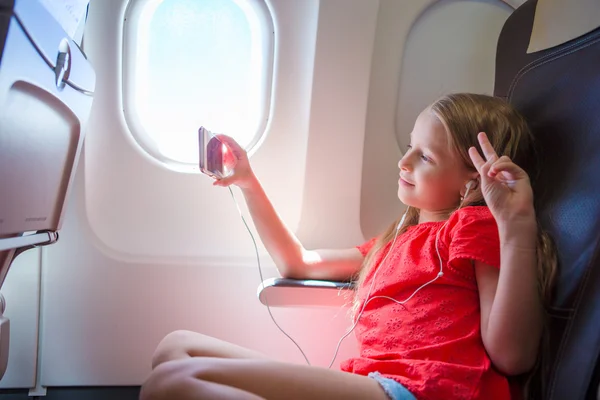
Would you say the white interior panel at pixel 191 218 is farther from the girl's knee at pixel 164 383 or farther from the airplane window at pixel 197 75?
the girl's knee at pixel 164 383

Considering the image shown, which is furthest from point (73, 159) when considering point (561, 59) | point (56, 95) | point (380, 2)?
point (561, 59)

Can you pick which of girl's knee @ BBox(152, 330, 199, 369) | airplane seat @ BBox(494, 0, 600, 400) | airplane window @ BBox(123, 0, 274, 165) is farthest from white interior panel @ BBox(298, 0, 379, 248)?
girl's knee @ BBox(152, 330, 199, 369)

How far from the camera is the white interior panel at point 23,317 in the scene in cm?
154

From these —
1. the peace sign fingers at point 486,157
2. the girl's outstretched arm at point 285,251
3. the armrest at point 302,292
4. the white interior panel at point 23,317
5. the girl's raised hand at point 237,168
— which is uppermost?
the peace sign fingers at point 486,157

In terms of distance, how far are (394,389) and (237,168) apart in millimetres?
685

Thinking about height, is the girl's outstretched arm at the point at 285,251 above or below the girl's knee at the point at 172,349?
above

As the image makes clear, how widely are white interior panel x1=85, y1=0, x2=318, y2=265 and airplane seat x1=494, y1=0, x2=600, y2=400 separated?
0.64 metres

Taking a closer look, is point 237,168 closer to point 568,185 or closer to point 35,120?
point 35,120

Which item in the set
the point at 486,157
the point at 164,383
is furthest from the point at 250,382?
the point at 486,157

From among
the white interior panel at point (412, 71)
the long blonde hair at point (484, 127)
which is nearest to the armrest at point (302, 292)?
the long blonde hair at point (484, 127)

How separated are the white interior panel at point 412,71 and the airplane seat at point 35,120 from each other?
86 cm

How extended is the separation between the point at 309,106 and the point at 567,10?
73cm

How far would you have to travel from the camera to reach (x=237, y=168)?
1.34 meters

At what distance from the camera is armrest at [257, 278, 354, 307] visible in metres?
1.28
